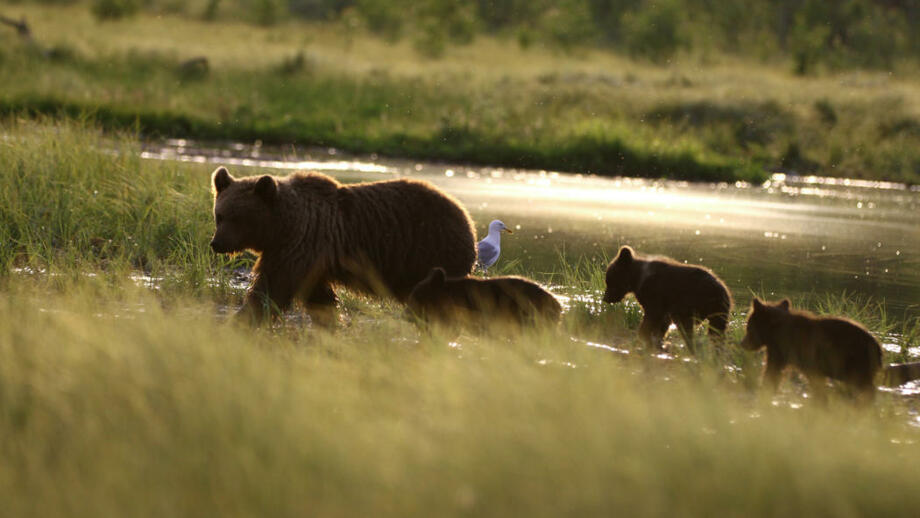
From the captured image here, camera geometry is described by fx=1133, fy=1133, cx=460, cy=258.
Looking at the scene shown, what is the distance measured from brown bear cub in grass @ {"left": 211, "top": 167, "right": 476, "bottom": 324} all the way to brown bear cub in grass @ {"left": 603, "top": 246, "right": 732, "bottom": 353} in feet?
3.52

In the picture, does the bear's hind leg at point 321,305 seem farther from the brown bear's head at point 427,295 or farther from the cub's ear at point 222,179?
the cub's ear at point 222,179

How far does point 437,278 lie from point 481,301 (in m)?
0.31

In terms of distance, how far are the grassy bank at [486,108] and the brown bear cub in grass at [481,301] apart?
17.0m

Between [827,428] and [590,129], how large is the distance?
856 inches

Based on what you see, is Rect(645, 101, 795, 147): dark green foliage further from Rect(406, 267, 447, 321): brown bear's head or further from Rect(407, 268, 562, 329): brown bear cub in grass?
Rect(406, 267, 447, 321): brown bear's head

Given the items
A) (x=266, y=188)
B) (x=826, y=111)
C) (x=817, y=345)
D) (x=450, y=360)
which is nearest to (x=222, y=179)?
(x=266, y=188)

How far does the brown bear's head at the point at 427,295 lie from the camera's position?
6848 millimetres

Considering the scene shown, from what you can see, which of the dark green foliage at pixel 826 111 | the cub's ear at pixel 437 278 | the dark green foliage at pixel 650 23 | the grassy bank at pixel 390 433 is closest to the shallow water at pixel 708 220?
the cub's ear at pixel 437 278

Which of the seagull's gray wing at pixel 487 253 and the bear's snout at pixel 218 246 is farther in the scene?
the seagull's gray wing at pixel 487 253

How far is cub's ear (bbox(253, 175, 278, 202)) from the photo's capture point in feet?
22.2

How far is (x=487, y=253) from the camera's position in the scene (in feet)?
31.3

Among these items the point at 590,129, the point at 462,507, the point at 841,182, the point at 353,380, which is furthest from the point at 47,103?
the point at 462,507

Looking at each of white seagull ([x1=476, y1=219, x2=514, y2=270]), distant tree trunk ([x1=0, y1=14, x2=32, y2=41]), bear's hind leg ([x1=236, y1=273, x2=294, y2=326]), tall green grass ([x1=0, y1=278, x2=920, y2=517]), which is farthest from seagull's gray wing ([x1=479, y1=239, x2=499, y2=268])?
distant tree trunk ([x1=0, y1=14, x2=32, y2=41])

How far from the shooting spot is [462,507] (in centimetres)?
353
